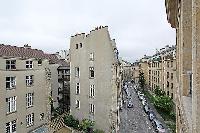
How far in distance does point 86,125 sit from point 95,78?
19.6 feet

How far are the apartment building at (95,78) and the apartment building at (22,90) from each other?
16.2ft

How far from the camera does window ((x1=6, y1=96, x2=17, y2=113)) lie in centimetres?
2603

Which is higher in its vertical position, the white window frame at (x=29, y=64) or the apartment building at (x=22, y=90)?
the white window frame at (x=29, y=64)

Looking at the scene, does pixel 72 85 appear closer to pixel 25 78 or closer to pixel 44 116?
pixel 44 116

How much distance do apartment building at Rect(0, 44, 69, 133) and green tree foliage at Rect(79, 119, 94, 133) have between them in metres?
4.28

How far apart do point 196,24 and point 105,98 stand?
3095 cm

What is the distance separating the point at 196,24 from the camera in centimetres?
312

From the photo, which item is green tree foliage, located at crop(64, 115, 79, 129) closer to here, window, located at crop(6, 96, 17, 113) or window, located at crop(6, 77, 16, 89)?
window, located at crop(6, 96, 17, 113)

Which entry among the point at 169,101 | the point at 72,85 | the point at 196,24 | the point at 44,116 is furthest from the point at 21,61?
the point at 169,101

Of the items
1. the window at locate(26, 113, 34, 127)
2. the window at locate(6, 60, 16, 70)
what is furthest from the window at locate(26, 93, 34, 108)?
the window at locate(6, 60, 16, 70)

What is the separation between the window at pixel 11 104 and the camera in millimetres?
26031

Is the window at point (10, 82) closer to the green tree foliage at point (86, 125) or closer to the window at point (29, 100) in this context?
the window at point (29, 100)

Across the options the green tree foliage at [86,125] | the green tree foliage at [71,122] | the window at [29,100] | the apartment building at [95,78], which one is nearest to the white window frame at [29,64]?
the window at [29,100]

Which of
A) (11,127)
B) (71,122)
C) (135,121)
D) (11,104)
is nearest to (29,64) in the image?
(11,104)
